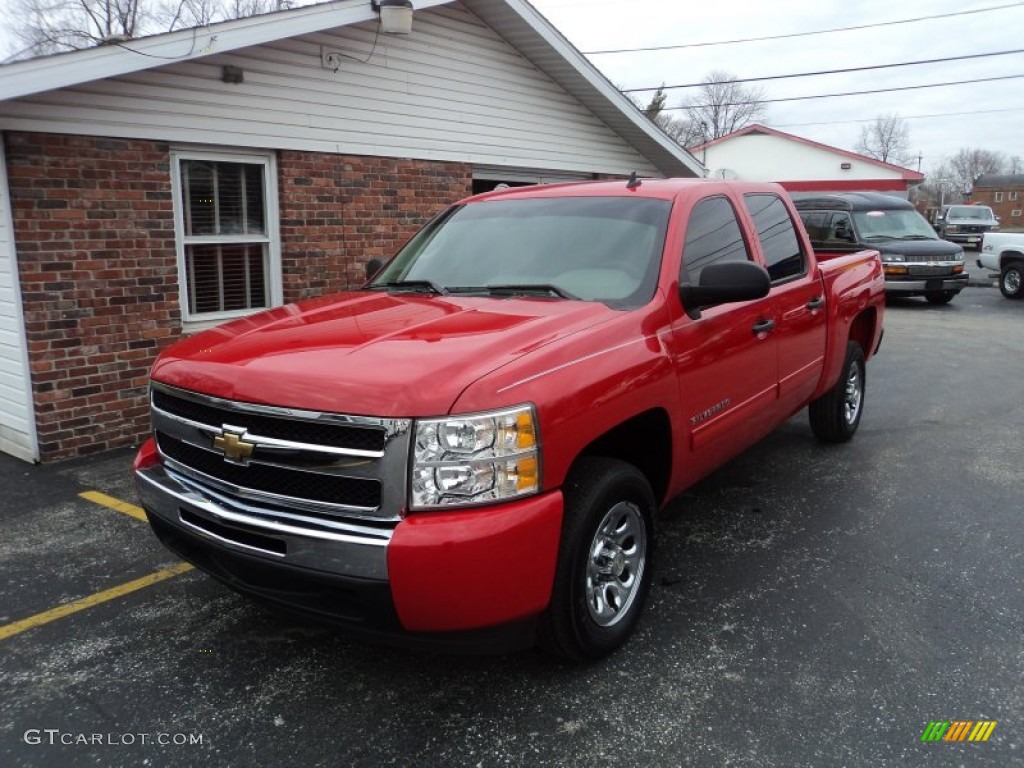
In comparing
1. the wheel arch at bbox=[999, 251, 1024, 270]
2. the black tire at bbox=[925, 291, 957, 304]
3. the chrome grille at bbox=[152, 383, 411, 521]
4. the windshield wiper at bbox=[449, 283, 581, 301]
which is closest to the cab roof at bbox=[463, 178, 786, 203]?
the windshield wiper at bbox=[449, 283, 581, 301]

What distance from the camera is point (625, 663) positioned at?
3.15 meters

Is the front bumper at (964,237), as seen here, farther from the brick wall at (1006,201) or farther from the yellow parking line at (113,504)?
the brick wall at (1006,201)

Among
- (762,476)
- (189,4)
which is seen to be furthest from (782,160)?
(762,476)

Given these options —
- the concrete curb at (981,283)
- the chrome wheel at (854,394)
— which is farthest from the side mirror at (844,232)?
the chrome wheel at (854,394)

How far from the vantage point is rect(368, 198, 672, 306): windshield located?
358 centimetres

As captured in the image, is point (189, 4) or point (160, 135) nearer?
point (160, 135)

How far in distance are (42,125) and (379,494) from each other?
4.69 meters

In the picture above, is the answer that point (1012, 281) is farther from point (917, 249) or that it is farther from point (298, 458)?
point (298, 458)

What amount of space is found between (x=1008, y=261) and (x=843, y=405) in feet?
44.9

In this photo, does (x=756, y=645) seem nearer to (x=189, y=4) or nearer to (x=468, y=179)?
(x=468, y=179)

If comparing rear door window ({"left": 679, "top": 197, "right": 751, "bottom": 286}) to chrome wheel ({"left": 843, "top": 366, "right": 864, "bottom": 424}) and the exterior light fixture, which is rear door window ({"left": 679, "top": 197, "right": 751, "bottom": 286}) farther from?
the exterior light fixture

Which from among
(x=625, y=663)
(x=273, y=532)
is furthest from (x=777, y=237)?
(x=273, y=532)

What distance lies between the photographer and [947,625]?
134 inches

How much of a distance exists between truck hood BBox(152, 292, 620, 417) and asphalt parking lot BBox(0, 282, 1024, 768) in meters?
1.07
